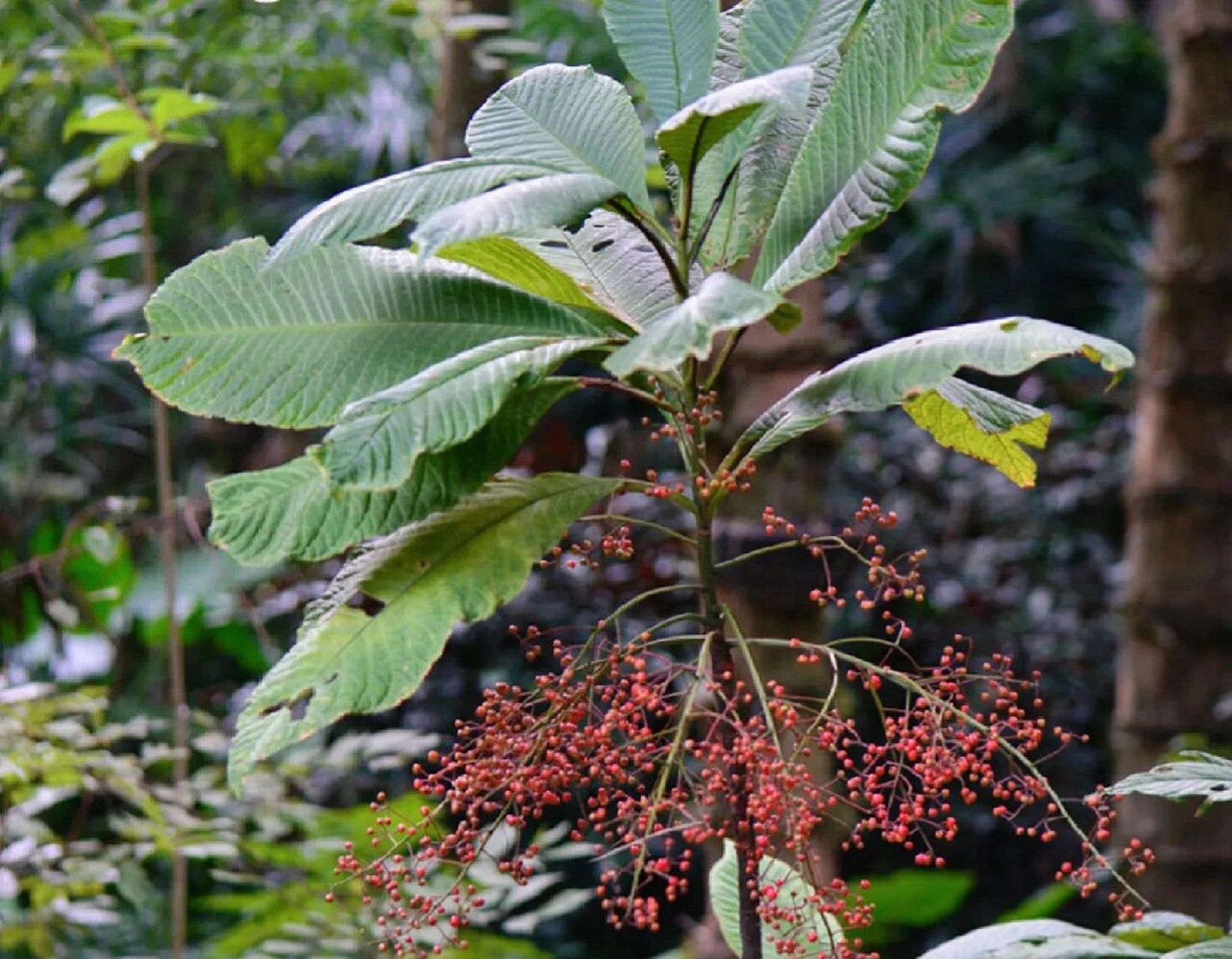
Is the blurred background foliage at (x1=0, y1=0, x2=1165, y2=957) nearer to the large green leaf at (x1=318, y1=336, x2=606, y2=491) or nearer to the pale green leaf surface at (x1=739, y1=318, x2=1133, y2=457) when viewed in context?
the large green leaf at (x1=318, y1=336, x2=606, y2=491)

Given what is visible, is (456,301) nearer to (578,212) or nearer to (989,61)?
(578,212)

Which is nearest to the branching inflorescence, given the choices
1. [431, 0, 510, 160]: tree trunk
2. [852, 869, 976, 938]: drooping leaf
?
[431, 0, 510, 160]: tree trunk

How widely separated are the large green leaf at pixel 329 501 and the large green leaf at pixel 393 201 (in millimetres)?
126

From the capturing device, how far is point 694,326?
0.73 m

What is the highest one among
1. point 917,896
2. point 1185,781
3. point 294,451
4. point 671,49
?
point 671,49

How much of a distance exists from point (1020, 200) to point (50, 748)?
12.1 ft

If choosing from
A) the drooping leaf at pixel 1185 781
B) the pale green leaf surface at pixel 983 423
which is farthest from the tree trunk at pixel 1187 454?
the pale green leaf surface at pixel 983 423

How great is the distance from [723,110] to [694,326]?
4.8 inches

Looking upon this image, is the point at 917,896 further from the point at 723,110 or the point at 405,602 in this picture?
the point at 723,110

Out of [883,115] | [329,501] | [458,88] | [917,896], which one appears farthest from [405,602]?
[917,896]

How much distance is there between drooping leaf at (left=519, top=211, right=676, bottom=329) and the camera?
0.98m

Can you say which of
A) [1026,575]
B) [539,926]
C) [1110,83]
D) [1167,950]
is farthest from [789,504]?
[1110,83]

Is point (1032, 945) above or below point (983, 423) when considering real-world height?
below

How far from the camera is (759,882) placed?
92 cm
